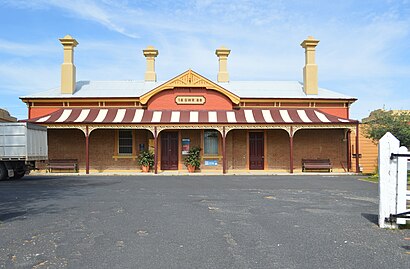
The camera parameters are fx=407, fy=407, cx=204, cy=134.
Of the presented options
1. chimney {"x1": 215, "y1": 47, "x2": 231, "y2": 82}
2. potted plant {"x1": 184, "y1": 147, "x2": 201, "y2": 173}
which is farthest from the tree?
chimney {"x1": 215, "y1": 47, "x2": 231, "y2": 82}

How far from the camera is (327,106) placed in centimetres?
2438

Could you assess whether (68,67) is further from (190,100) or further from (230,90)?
(230,90)

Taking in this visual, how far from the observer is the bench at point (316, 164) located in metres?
22.5

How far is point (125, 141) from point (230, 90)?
7.42 meters

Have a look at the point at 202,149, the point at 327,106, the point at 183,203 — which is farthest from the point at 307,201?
the point at 327,106

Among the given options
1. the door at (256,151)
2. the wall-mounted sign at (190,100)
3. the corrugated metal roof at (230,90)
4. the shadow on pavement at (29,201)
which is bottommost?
the shadow on pavement at (29,201)

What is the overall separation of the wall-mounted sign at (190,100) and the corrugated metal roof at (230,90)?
2.47m

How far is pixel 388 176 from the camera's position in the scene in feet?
21.5

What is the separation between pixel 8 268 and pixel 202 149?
60.7ft

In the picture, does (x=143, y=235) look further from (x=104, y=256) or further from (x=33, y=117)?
(x=33, y=117)

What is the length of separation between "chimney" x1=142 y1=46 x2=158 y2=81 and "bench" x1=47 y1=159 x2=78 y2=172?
8228 mm

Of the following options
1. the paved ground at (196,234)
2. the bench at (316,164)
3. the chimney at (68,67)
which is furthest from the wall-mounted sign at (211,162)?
the paved ground at (196,234)

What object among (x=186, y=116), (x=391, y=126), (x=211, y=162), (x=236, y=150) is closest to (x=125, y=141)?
(x=186, y=116)

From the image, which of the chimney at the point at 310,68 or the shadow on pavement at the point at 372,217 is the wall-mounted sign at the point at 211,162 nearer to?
the chimney at the point at 310,68
